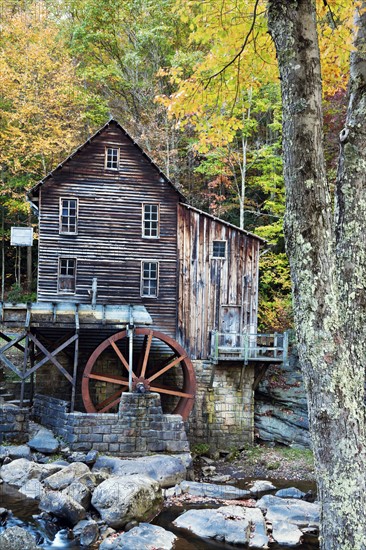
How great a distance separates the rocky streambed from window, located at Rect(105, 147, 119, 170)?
10.2m

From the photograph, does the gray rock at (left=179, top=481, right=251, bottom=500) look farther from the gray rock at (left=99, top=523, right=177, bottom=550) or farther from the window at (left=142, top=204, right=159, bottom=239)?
the window at (left=142, top=204, right=159, bottom=239)

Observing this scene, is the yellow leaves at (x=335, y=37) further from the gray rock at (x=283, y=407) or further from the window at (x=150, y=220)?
the gray rock at (x=283, y=407)

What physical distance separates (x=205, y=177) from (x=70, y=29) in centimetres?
1004

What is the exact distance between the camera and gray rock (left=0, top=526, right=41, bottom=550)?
735 cm

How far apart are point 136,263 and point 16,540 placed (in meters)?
11.4

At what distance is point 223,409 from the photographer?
1745cm

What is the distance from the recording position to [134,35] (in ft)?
76.1

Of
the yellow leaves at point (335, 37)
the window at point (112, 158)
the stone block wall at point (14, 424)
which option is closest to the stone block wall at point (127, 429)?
the stone block wall at point (14, 424)

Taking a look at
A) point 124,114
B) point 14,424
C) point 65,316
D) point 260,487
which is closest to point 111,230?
point 65,316

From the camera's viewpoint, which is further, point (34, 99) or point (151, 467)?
point (34, 99)

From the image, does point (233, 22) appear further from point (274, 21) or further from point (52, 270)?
point (52, 270)

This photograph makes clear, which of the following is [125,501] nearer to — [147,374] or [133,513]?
[133,513]

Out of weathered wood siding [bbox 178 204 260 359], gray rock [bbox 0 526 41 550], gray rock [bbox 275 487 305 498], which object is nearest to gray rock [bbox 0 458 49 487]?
gray rock [bbox 0 526 41 550]

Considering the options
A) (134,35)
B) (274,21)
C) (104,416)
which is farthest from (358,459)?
(134,35)
